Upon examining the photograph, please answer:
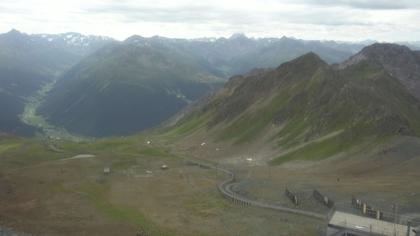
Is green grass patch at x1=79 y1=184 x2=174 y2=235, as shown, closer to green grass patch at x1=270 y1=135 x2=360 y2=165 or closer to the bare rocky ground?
the bare rocky ground

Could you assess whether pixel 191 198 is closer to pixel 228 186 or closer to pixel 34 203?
pixel 228 186

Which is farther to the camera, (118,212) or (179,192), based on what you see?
(179,192)

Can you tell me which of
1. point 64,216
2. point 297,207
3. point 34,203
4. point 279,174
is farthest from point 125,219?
point 279,174

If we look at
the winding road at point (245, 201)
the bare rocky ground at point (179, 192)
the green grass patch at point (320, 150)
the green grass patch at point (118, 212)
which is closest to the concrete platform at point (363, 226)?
the bare rocky ground at point (179, 192)

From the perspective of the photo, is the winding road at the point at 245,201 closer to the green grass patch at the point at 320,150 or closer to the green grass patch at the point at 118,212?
the green grass patch at the point at 118,212

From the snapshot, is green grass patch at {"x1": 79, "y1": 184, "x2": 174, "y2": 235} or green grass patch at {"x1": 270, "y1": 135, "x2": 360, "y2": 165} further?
green grass patch at {"x1": 270, "y1": 135, "x2": 360, "y2": 165}

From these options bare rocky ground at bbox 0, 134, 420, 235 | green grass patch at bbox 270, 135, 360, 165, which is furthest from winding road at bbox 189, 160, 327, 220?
green grass patch at bbox 270, 135, 360, 165

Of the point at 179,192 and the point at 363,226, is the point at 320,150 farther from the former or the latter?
the point at 363,226

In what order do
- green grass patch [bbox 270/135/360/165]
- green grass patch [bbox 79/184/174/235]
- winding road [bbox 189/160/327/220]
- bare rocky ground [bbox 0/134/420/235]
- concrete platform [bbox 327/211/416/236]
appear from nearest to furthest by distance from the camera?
concrete platform [bbox 327/211/416/236]
green grass patch [bbox 79/184/174/235]
bare rocky ground [bbox 0/134/420/235]
winding road [bbox 189/160/327/220]
green grass patch [bbox 270/135/360/165]

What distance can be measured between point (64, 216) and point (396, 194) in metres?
65.3

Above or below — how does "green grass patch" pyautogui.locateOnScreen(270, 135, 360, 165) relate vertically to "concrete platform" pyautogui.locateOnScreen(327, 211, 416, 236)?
below

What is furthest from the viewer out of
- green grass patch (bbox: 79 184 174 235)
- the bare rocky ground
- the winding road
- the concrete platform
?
the winding road

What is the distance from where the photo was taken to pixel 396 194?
116m

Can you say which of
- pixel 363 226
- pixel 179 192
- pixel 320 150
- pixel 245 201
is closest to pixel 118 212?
pixel 179 192
